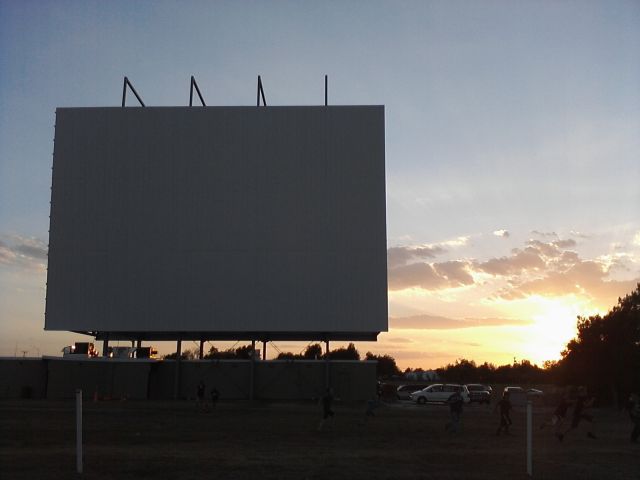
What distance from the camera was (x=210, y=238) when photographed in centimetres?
4931

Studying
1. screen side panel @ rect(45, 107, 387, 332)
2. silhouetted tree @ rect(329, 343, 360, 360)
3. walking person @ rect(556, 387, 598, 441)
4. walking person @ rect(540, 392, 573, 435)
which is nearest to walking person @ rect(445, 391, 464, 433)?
walking person @ rect(540, 392, 573, 435)

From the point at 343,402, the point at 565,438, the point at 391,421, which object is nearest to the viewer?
the point at 565,438

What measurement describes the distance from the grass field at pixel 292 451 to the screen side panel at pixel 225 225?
20.3 meters

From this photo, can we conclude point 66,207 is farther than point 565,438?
Yes

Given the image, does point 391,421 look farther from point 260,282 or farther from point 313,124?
point 313,124

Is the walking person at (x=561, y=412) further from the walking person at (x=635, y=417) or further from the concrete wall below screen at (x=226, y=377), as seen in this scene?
the concrete wall below screen at (x=226, y=377)

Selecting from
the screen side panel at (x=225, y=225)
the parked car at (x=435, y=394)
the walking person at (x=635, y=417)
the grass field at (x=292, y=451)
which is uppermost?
the screen side panel at (x=225, y=225)

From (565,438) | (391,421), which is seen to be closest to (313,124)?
(391,421)

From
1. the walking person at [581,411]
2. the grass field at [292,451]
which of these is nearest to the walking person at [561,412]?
the walking person at [581,411]

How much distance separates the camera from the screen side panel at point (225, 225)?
4859 cm

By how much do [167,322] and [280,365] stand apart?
7748 millimetres

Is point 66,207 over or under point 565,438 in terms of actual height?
over

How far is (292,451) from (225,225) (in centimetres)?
3224

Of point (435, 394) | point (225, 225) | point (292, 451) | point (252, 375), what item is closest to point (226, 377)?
point (252, 375)
